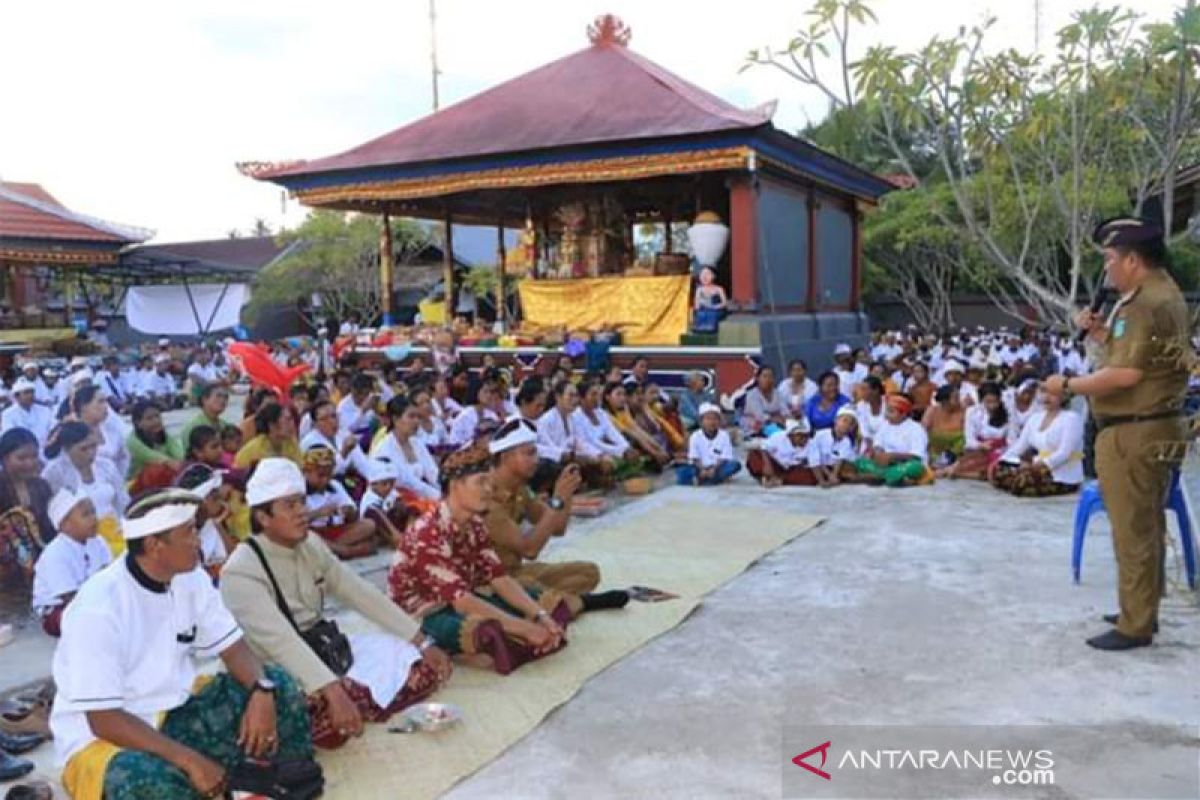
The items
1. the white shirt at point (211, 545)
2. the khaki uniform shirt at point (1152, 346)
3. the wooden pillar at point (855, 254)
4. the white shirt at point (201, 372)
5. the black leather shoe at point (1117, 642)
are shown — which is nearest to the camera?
the khaki uniform shirt at point (1152, 346)

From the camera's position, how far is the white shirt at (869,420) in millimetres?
8953

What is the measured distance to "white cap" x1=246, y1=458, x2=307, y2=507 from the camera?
3670 millimetres

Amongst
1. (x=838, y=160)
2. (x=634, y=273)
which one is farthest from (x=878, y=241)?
(x=634, y=273)

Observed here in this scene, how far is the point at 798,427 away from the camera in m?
9.02

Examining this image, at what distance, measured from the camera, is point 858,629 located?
488 cm

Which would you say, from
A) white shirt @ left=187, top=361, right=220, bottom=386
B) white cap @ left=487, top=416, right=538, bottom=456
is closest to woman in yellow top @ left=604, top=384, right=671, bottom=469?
white cap @ left=487, top=416, right=538, bottom=456

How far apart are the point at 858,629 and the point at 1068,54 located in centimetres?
391

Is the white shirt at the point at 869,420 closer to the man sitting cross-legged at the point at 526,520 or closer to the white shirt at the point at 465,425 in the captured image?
the white shirt at the point at 465,425

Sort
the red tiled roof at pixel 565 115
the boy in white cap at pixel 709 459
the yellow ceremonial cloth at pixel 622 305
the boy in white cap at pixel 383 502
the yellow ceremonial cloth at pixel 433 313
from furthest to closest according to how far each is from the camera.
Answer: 1. the yellow ceremonial cloth at pixel 433 313
2. the yellow ceremonial cloth at pixel 622 305
3. the red tiled roof at pixel 565 115
4. the boy in white cap at pixel 709 459
5. the boy in white cap at pixel 383 502

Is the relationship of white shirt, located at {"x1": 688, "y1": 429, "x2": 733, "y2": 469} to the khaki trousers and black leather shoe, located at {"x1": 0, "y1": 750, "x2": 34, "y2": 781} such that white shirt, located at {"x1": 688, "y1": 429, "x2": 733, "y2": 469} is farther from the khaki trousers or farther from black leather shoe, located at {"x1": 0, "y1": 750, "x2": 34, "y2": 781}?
black leather shoe, located at {"x1": 0, "y1": 750, "x2": 34, "y2": 781}

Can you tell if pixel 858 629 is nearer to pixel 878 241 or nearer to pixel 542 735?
pixel 542 735

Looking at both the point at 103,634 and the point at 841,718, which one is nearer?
the point at 103,634

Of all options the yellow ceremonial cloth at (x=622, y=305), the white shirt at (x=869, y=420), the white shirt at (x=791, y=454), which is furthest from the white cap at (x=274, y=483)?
the yellow ceremonial cloth at (x=622, y=305)

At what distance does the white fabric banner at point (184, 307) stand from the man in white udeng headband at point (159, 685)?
81.7ft
